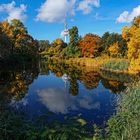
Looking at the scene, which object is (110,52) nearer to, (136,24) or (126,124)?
(136,24)

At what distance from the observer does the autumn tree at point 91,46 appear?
7400 cm

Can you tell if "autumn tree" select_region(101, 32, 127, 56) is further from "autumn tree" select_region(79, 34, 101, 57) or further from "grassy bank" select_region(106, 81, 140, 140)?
"grassy bank" select_region(106, 81, 140, 140)

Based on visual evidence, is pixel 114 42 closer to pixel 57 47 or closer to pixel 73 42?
pixel 73 42

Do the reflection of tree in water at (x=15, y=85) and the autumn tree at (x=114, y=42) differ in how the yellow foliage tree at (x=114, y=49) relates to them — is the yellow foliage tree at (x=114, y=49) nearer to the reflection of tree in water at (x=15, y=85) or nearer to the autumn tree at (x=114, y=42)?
the autumn tree at (x=114, y=42)

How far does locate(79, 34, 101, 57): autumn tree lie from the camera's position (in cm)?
7400

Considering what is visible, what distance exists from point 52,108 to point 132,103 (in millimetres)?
10349

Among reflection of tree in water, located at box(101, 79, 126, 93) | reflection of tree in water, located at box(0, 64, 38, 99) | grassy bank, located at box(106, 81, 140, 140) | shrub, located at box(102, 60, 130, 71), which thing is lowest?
reflection of tree in water, located at box(101, 79, 126, 93)

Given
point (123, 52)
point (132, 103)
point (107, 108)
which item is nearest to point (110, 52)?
point (123, 52)

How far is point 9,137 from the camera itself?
337 inches

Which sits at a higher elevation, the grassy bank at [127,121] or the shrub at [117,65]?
the shrub at [117,65]

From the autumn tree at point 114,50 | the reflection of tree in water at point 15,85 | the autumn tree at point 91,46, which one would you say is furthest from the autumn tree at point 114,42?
the reflection of tree in water at point 15,85

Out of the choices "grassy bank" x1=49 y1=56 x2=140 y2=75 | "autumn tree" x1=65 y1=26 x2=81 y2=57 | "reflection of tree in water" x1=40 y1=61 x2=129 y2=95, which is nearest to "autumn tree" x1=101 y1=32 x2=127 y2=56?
"grassy bank" x1=49 y1=56 x2=140 y2=75

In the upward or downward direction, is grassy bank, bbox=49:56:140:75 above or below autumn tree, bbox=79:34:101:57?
below

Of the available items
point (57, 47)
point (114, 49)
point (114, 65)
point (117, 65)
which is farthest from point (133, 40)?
point (57, 47)
